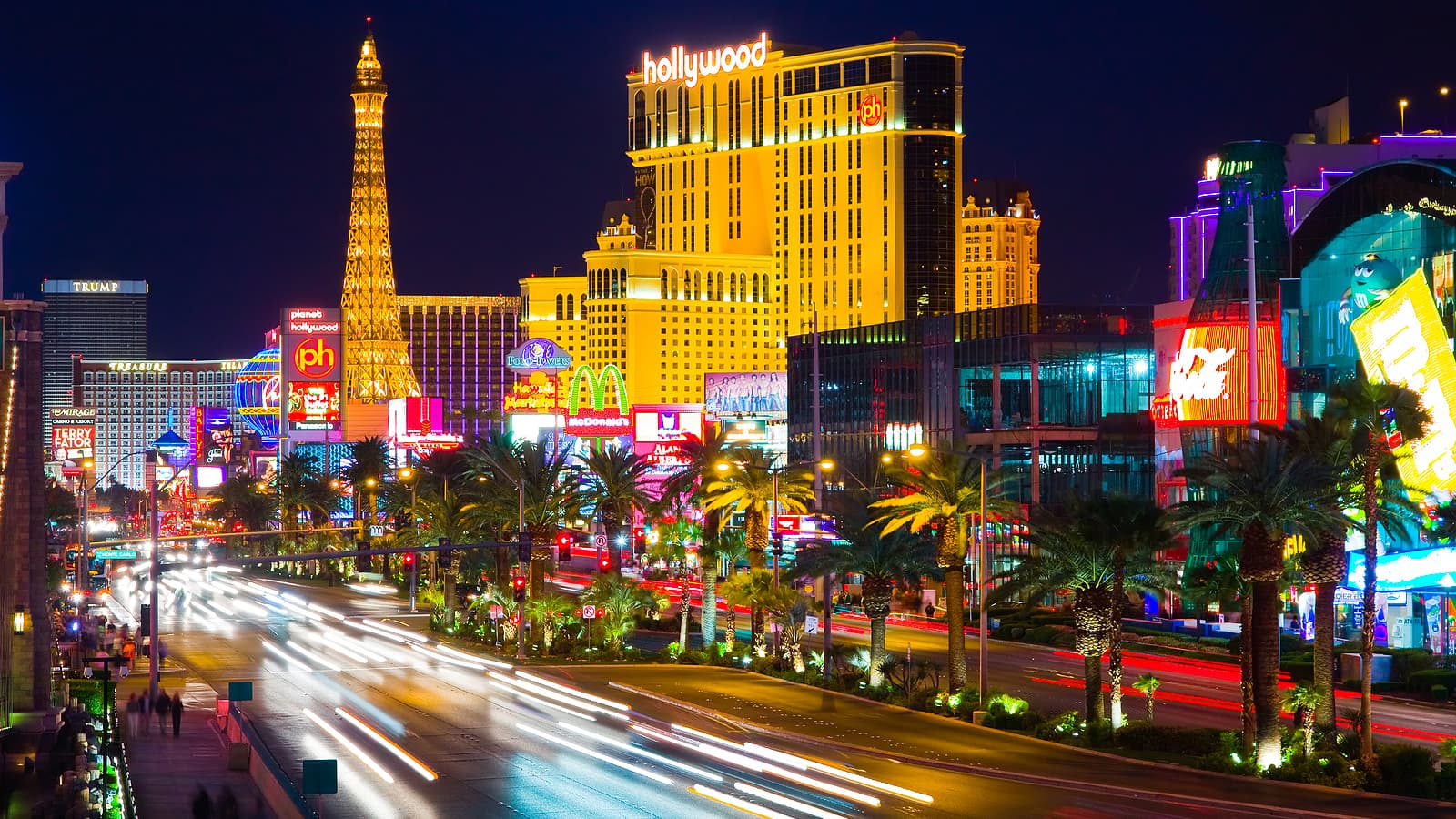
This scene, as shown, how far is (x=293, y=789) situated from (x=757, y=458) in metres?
36.2

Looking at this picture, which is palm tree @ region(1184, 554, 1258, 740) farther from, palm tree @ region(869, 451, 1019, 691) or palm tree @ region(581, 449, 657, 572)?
palm tree @ region(581, 449, 657, 572)

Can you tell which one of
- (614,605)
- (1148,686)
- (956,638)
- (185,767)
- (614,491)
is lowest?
(185,767)

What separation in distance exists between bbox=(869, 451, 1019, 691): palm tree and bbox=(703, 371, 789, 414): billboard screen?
425 feet

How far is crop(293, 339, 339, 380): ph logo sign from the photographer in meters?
189

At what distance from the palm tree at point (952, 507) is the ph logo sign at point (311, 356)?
13827 cm

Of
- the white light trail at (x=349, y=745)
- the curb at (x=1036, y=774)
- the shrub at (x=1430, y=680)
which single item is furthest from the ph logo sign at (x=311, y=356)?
the shrub at (x=1430, y=680)

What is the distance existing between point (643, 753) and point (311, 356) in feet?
484

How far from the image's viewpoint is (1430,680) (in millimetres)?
59438

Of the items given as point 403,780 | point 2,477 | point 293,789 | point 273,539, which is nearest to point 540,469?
point 2,477

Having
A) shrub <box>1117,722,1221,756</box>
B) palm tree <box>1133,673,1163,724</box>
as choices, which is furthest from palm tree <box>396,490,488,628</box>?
shrub <box>1117,722,1221,756</box>

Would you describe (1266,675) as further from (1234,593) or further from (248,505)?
(248,505)

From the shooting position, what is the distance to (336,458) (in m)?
186

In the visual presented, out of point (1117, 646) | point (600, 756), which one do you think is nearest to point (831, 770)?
point (600, 756)

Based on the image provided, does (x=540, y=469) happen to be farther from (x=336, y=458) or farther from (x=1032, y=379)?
(x=336, y=458)
